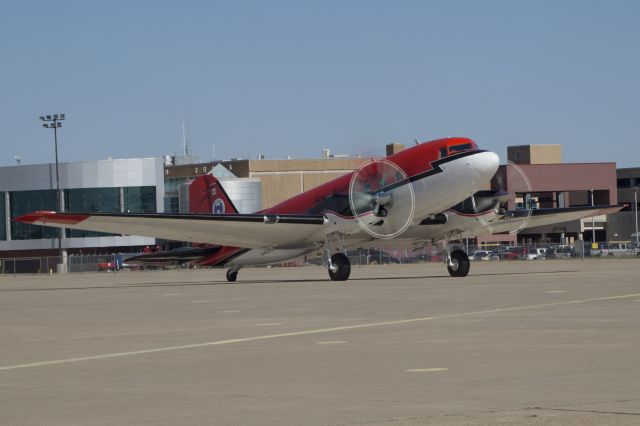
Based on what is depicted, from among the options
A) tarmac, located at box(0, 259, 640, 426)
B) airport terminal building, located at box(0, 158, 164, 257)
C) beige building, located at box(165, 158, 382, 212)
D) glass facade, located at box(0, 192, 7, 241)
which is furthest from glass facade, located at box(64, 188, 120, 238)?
tarmac, located at box(0, 259, 640, 426)

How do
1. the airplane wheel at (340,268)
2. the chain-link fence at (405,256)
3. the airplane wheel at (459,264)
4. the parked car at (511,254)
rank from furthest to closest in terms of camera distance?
1. the parked car at (511,254)
2. the chain-link fence at (405,256)
3. the airplane wheel at (459,264)
4. the airplane wheel at (340,268)

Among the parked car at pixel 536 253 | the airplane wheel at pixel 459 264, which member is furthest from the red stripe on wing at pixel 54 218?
the parked car at pixel 536 253

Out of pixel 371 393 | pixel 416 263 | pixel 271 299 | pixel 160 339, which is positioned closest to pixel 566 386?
pixel 371 393

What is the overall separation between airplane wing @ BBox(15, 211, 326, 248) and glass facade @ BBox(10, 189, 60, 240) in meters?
102

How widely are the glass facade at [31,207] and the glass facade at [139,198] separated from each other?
32.6 ft

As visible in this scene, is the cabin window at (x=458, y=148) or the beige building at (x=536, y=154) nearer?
the cabin window at (x=458, y=148)

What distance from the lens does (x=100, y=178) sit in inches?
5891

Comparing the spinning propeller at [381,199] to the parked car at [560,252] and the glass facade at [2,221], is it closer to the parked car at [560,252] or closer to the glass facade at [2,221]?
the parked car at [560,252]

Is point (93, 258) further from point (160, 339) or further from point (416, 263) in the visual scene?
point (160, 339)

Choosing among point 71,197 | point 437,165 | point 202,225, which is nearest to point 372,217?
point 437,165

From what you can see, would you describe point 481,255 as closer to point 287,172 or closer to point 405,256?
point 405,256

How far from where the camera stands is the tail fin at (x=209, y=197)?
197ft

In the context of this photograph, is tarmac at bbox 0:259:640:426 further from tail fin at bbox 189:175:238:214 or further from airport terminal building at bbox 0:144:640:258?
airport terminal building at bbox 0:144:640:258

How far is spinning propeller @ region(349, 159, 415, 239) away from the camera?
47.7 metres
